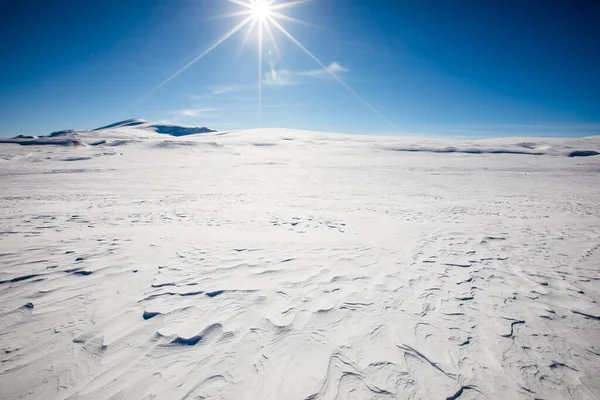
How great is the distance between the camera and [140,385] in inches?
103

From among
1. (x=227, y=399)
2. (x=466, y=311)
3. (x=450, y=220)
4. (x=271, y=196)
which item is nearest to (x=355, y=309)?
(x=466, y=311)

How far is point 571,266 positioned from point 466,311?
11.2 feet

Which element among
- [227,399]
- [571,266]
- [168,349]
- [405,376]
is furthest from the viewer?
[571,266]

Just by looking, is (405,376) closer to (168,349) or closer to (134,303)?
(168,349)

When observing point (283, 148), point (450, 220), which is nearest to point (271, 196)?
point (450, 220)

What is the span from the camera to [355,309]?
394 cm

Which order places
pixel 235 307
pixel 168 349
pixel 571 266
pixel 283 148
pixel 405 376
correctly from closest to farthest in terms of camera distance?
pixel 405 376, pixel 168 349, pixel 235 307, pixel 571 266, pixel 283 148

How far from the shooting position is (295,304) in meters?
4.00

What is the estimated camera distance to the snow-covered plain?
9.04 feet

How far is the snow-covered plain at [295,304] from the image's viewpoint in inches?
108

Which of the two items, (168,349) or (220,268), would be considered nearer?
(168,349)

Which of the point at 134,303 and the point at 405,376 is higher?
the point at 134,303

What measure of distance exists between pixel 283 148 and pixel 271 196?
3028cm

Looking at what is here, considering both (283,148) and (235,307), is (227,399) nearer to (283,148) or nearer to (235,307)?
(235,307)
